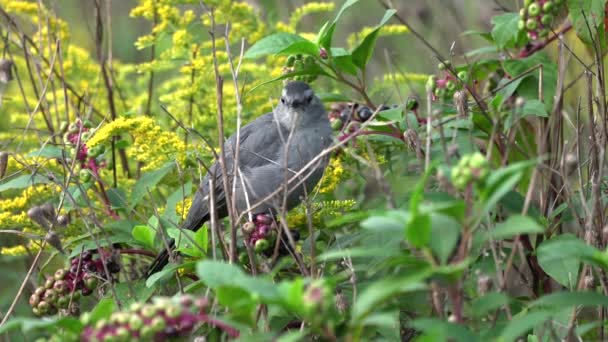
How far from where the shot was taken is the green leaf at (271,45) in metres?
2.90

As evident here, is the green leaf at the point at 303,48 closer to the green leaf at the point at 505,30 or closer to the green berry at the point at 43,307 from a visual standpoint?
the green leaf at the point at 505,30

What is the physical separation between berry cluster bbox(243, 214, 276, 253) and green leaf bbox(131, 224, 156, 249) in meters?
0.40

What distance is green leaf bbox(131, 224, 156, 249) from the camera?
115 inches

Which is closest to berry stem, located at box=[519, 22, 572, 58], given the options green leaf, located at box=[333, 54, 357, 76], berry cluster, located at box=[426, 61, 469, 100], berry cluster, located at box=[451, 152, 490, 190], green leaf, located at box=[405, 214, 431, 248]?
berry cluster, located at box=[426, 61, 469, 100]

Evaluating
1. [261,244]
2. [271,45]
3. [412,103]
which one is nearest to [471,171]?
[261,244]

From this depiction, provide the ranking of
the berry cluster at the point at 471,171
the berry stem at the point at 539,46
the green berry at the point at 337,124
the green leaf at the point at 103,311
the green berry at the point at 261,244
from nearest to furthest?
1. the berry cluster at the point at 471,171
2. the green leaf at the point at 103,311
3. the green berry at the point at 261,244
4. the berry stem at the point at 539,46
5. the green berry at the point at 337,124

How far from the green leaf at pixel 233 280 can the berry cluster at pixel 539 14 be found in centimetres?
151

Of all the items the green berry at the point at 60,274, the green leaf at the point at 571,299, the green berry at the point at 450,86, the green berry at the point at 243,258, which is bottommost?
the green berry at the point at 243,258

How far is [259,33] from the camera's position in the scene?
14.4ft

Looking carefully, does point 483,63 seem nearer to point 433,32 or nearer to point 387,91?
point 387,91

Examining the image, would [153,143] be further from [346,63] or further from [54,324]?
[54,324]

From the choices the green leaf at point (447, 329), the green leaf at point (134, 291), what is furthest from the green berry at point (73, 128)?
→ the green leaf at point (447, 329)

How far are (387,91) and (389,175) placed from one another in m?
2.19

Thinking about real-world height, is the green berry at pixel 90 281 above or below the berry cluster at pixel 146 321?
below
